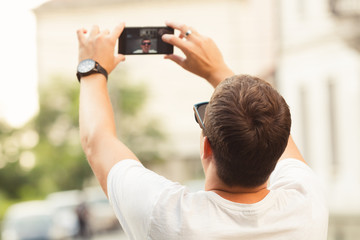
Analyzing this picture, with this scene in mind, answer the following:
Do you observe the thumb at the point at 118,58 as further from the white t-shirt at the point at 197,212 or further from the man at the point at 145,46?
the white t-shirt at the point at 197,212

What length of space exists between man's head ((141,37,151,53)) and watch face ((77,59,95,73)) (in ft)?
0.63

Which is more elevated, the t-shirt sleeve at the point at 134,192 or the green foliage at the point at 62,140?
the t-shirt sleeve at the point at 134,192

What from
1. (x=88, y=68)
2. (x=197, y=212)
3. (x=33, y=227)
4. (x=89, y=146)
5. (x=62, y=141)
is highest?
(x=88, y=68)

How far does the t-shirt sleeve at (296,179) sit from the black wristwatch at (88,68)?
525 millimetres

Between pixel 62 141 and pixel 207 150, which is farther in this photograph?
pixel 62 141

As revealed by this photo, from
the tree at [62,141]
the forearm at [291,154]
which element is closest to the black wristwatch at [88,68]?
the forearm at [291,154]

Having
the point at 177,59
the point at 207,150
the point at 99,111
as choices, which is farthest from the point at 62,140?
the point at 207,150

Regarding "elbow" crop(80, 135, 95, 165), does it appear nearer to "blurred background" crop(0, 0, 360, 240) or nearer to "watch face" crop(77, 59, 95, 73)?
"watch face" crop(77, 59, 95, 73)

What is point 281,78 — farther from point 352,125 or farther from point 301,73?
point 352,125

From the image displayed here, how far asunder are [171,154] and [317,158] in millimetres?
14232

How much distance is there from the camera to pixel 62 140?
29500mm

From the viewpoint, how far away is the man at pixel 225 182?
1.26 meters

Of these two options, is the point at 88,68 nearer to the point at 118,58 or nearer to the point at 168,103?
the point at 118,58

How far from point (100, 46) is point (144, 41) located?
0.54ft
